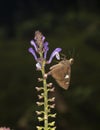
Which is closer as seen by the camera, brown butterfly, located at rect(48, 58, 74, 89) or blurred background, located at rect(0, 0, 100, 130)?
brown butterfly, located at rect(48, 58, 74, 89)

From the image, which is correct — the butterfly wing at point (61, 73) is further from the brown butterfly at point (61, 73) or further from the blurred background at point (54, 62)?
the blurred background at point (54, 62)

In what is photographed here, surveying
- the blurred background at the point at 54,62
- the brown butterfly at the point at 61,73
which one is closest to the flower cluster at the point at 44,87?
the brown butterfly at the point at 61,73

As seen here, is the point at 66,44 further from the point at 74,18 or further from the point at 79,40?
the point at 74,18

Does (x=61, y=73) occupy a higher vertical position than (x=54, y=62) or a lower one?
lower

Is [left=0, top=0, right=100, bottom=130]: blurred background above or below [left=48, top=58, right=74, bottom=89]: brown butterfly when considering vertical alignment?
above

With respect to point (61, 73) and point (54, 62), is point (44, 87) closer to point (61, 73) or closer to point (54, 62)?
point (61, 73)

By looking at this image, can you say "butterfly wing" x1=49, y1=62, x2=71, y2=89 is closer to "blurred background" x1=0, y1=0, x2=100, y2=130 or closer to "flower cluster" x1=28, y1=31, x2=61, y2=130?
"flower cluster" x1=28, y1=31, x2=61, y2=130

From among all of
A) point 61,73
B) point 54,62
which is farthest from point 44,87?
point 54,62

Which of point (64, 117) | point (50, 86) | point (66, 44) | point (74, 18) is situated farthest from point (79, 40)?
point (50, 86)

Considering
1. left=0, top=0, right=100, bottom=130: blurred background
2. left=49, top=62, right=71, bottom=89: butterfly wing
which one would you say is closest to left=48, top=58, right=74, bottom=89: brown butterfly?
left=49, top=62, right=71, bottom=89: butterfly wing
